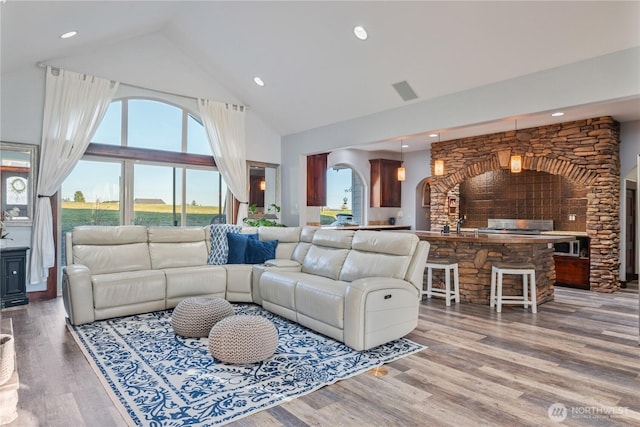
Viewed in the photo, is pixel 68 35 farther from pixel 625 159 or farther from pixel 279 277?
pixel 625 159

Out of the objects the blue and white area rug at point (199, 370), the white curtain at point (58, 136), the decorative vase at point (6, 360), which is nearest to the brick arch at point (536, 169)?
the blue and white area rug at point (199, 370)

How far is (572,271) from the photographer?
6.41m

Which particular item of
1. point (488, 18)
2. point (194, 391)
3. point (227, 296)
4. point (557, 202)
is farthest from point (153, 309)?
point (557, 202)

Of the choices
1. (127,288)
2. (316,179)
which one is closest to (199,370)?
(127,288)

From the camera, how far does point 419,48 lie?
14.1ft

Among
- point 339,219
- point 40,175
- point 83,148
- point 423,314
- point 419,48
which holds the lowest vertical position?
A: point 423,314

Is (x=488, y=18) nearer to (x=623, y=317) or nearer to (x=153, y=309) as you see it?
(x=623, y=317)

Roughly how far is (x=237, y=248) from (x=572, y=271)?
5524mm

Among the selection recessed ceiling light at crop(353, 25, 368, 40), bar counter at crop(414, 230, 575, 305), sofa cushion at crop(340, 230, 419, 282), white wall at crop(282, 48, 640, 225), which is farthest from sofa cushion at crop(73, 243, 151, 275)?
bar counter at crop(414, 230, 575, 305)

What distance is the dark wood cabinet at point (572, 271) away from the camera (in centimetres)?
627

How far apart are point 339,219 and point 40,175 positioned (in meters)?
6.05

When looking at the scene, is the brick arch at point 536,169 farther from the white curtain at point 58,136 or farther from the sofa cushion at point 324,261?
the white curtain at point 58,136

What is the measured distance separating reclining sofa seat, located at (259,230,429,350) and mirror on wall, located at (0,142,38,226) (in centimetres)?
344

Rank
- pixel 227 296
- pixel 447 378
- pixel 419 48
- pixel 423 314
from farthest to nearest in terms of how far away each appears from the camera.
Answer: pixel 227 296 → pixel 423 314 → pixel 419 48 → pixel 447 378
